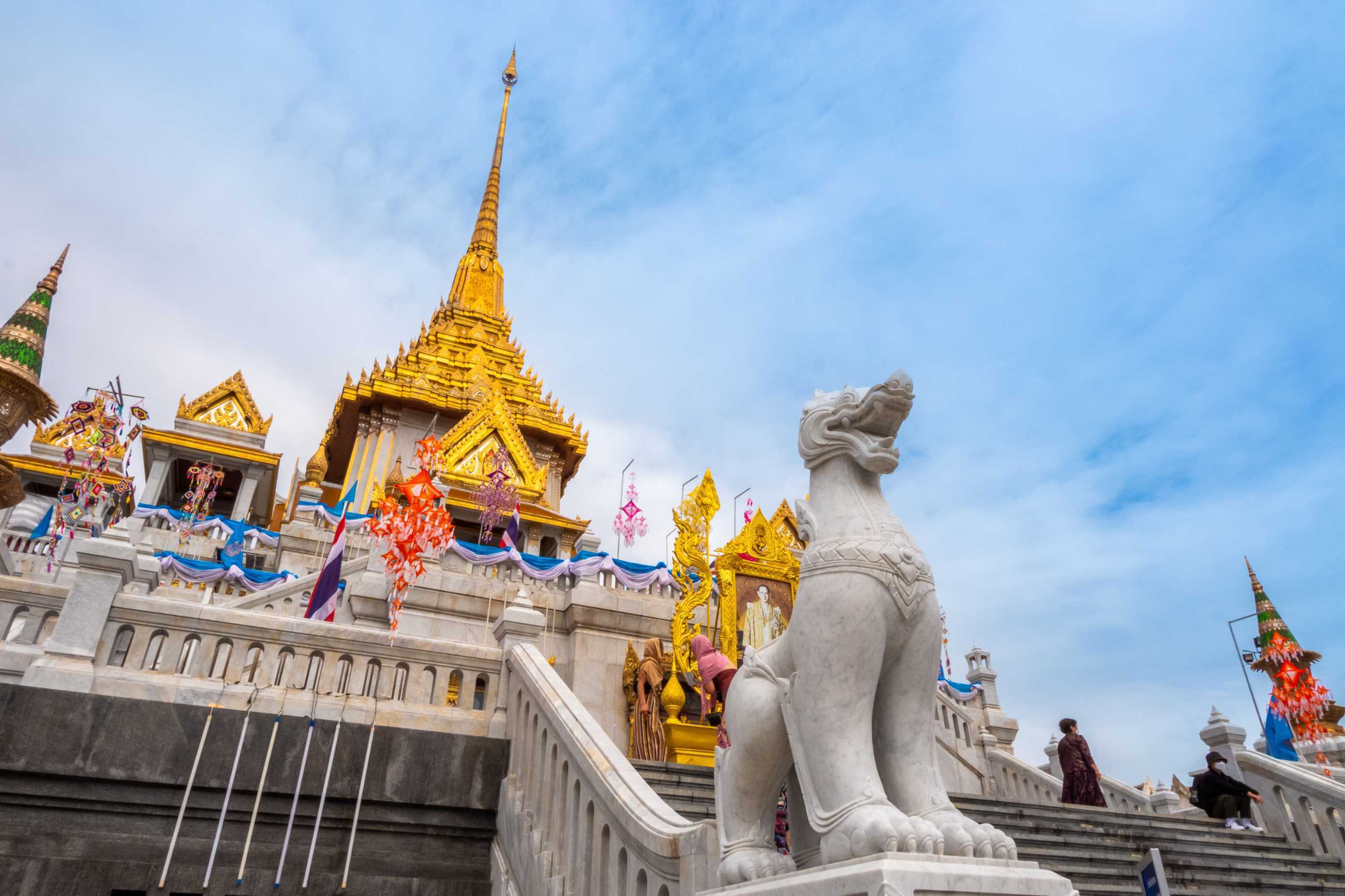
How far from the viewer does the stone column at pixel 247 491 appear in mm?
32750

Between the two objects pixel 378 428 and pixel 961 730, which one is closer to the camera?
pixel 961 730

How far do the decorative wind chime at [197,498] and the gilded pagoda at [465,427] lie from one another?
3302 mm

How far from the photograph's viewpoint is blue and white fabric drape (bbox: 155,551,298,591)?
1491 centimetres

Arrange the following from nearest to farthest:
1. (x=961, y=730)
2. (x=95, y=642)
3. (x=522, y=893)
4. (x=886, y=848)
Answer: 1. (x=886, y=848)
2. (x=522, y=893)
3. (x=95, y=642)
4. (x=961, y=730)

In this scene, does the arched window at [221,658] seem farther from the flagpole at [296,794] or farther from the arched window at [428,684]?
the arched window at [428,684]

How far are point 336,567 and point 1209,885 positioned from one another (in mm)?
9554

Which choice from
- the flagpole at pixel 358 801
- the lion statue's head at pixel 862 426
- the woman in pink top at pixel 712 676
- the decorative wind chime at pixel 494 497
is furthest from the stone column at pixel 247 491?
the lion statue's head at pixel 862 426

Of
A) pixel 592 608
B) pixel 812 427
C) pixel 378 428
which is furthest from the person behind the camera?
pixel 378 428

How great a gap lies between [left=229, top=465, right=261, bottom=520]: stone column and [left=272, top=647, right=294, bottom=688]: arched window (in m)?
28.8

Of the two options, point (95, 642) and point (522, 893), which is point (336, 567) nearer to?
point (95, 642)

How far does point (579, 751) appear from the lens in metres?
5.05

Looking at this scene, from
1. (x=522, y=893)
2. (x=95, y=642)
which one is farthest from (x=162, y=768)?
(x=522, y=893)

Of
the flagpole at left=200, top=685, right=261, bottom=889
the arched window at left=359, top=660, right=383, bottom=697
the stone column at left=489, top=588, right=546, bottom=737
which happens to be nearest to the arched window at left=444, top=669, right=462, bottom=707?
the stone column at left=489, top=588, right=546, bottom=737

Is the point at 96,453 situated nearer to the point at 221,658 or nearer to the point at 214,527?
the point at 214,527
